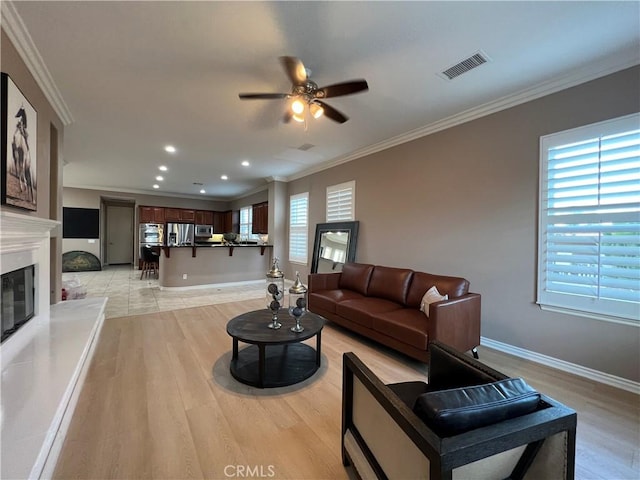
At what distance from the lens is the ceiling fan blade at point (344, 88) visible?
6.97ft

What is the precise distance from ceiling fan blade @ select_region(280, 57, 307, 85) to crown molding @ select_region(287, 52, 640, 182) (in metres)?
2.19

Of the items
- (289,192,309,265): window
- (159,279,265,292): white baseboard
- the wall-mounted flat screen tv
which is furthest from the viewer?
the wall-mounted flat screen tv

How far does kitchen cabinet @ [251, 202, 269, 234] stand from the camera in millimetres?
7391

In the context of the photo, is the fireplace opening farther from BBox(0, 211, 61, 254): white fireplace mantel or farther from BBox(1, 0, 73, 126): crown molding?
BBox(1, 0, 73, 126): crown molding

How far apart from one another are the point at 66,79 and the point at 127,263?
9.35m

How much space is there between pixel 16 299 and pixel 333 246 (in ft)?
13.7

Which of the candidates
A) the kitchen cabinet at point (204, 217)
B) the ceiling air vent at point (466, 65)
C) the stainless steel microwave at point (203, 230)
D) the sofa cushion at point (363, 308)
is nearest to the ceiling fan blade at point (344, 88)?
the ceiling air vent at point (466, 65)

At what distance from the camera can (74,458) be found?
150 centimetres

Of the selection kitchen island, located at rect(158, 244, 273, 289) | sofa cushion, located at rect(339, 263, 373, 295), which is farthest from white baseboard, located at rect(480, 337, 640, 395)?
kitchen island, located at rect(158, 244, 273, 289)

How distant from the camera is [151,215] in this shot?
8.87m

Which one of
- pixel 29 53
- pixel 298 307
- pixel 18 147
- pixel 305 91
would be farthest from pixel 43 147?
pixel 298 307

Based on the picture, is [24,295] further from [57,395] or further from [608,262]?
[608,262]

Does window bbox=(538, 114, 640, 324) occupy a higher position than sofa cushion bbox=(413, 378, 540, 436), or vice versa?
window bbox=(538, 114, 640, 324)

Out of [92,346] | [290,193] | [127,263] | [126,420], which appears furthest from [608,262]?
[127,263]
